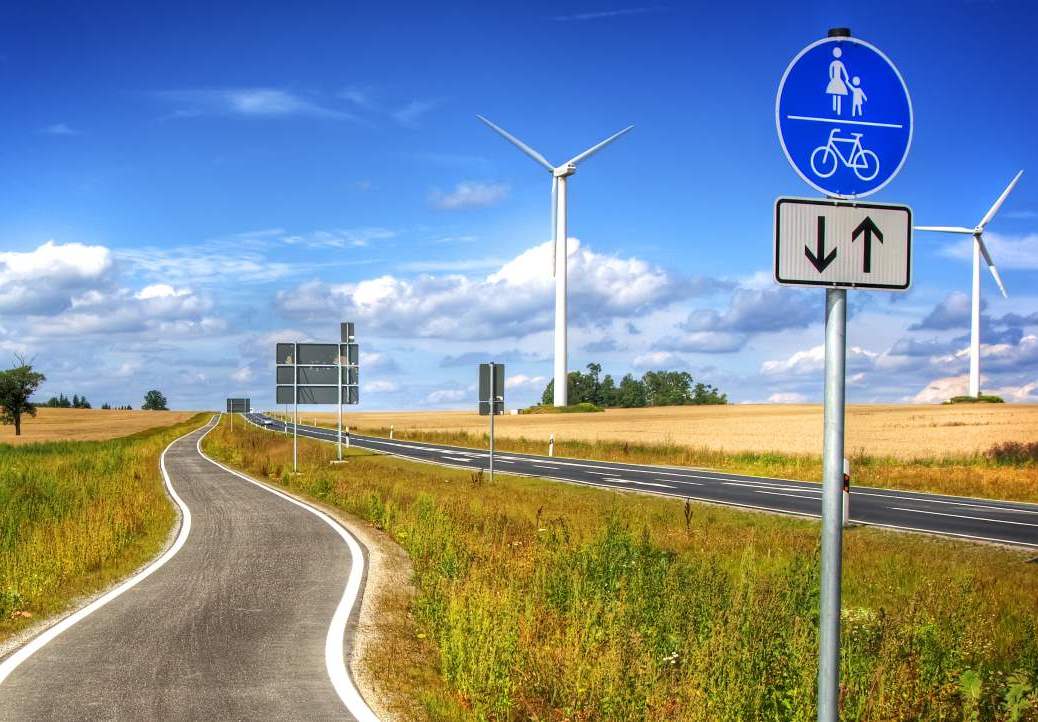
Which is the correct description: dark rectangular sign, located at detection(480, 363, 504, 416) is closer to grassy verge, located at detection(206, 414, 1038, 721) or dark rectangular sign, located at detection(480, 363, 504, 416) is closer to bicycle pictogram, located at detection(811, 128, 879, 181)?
grassy verge, located at detection(206, 414, 1038, 721)

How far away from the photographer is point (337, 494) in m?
23.9

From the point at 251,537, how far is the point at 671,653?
1033cm

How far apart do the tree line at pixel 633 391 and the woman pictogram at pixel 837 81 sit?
502 feet

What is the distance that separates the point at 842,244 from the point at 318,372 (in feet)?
114

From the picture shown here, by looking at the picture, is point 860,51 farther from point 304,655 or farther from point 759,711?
point 304,655

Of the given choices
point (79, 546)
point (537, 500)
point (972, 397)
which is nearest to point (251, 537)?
point (79, 546)

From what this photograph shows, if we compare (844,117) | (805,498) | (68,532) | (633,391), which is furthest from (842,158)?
(633,391)

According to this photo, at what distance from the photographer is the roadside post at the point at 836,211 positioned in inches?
163

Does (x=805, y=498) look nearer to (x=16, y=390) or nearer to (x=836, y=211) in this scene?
(x=836, y=211)

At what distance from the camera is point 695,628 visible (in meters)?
8.64

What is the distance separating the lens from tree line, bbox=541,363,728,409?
159500mm

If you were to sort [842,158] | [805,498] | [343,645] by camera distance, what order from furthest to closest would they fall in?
[805,498] < [343,645] < [842,158]

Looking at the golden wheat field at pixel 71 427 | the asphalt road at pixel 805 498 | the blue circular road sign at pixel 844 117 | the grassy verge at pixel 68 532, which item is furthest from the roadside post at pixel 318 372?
the golden wheat field at pixel 71 427

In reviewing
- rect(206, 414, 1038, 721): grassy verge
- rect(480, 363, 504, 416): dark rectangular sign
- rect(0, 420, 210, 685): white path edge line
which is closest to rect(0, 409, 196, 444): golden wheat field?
rect(480, 363, 504, 416): dark rectangular sign
